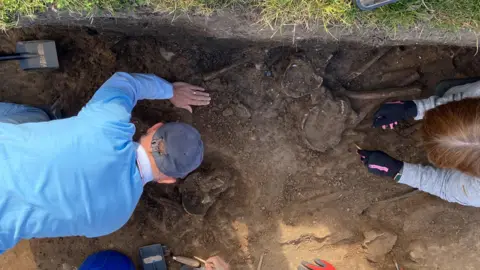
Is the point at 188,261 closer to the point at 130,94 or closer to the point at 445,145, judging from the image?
the point at 130,94

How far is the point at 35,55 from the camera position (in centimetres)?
295

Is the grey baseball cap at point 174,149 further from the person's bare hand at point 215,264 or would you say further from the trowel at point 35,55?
the person's bare hand at point 215,264

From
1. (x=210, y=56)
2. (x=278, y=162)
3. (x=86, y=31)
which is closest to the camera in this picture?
(x=86, y=31)

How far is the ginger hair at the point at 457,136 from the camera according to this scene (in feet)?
7.95

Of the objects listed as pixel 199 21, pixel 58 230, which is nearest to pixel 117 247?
pixel 58 230

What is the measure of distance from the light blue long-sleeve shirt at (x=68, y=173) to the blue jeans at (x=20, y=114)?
1.99ft

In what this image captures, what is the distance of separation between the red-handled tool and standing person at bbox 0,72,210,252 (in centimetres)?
196

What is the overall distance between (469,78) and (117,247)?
352 cm

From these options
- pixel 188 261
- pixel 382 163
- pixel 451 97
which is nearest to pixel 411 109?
pixel 451 97

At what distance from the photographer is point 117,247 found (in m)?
3.63

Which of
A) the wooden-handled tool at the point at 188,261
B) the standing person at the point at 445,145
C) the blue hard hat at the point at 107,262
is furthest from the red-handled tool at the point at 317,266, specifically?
the blue hard hat at the point at 107,262

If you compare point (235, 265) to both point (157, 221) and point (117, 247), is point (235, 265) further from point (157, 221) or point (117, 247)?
point (117, 247)

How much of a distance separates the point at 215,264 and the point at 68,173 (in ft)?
6.32

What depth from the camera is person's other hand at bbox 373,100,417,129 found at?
2977 millimetres
